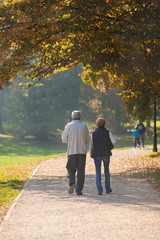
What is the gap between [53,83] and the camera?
180 feet

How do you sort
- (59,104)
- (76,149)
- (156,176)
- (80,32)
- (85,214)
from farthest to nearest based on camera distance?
1. (59,104)
2. (80,32)
3. (156,176)
4. (76,149)
5. (85,214)

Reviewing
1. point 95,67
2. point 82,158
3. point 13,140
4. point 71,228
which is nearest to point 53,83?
point 13,140

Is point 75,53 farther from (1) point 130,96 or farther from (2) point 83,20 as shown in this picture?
(1) point 130,96

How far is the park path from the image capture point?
6688 mm

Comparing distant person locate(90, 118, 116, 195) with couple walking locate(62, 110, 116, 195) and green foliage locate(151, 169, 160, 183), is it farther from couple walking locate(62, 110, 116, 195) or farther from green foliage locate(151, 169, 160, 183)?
green foliage locate(151, 169, 160, 183)

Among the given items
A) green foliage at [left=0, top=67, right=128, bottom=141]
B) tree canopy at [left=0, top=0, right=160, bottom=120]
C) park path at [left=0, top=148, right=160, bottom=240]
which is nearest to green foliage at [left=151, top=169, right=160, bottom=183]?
park path at [left=0, top=148, right=160, bottom=240]

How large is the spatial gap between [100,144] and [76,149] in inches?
23.5

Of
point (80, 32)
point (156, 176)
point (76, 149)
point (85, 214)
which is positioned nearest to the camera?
point (85, 214)

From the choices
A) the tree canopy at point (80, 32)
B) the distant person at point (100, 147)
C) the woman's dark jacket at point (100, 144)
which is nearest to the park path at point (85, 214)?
the distant person at point (100, 147)

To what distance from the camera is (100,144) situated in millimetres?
10383

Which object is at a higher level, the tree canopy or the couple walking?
the tree canopy

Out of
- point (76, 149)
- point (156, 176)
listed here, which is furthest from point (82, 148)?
point (156, 176)

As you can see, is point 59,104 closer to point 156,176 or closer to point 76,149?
point 156,176

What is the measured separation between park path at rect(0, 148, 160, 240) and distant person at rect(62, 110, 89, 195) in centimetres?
38
